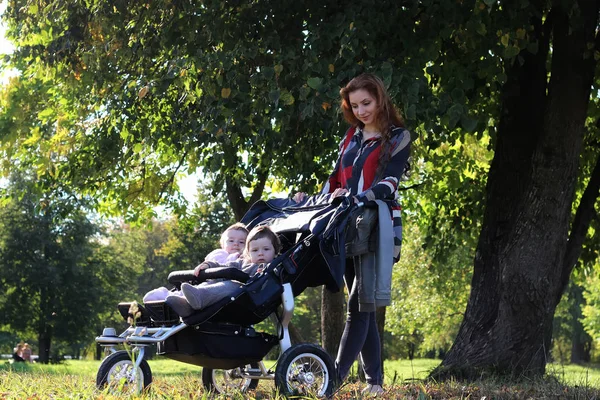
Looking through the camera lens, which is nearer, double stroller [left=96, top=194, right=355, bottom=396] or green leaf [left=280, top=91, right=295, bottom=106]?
double stroller [left=96, top=194, right=355, bottom=396]

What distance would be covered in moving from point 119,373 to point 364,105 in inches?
96.7

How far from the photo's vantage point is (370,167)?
231 inches

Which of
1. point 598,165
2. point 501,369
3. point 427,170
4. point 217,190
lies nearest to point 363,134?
point 501,369

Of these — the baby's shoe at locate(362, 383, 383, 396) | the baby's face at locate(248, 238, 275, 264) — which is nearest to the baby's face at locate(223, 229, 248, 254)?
the baby's face at locate(248, 238, 275, 264)

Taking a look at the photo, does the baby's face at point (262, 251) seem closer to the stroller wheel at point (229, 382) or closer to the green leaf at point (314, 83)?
the stroller wheel at point (229, 382)

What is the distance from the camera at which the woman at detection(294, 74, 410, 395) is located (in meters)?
5.79

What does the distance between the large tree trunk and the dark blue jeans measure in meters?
2.17

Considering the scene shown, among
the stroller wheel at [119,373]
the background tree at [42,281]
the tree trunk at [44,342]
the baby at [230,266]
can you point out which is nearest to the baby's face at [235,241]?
the baby at [230,266]

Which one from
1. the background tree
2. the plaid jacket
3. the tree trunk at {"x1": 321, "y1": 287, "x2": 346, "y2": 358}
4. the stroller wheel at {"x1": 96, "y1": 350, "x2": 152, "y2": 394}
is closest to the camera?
the stroller wheel at {"x1": 96, "y1": 350, "x2": 152, "y2": 394}

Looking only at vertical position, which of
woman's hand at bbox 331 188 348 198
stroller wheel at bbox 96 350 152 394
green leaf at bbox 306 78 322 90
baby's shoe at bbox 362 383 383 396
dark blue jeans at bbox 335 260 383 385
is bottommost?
baby's shoe at bbox 362 383 383 396

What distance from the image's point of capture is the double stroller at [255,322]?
5.34 metres

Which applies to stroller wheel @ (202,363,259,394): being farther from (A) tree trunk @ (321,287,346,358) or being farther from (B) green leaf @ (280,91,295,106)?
(A) tree trunk @ (321,287,346,358)

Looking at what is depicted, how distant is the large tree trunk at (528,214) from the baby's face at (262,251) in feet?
9.80

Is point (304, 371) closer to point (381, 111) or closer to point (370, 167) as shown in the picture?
point (370, 167)
